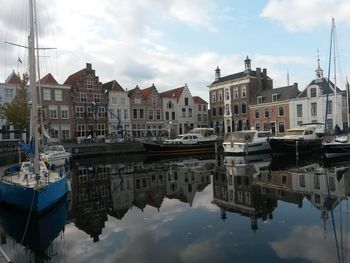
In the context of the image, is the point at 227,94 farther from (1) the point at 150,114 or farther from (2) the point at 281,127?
(1) the point at 150,114

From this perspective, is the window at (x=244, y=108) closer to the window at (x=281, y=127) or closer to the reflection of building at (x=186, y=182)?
the window at (x=281, y=127)

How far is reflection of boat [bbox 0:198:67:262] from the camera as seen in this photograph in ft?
35.5

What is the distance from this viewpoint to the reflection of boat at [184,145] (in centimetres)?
4362

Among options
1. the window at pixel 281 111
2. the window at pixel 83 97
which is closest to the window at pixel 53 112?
the window at pixel 83 97

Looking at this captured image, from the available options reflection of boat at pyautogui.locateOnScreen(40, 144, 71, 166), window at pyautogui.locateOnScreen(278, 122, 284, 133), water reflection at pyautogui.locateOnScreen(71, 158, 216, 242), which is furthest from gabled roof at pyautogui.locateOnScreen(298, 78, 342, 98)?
reflection of boat at pyautogui.locateOnScreen(40, 144, 71, 166)

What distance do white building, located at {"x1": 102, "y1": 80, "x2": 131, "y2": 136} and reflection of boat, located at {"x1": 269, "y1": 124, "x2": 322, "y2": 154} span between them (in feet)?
93.6

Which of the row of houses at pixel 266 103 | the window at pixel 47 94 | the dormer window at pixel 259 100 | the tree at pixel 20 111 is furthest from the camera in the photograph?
the dormer window at pixel 259 100

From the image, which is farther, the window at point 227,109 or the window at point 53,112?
the window at point 227,109

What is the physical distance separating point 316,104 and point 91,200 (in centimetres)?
4660

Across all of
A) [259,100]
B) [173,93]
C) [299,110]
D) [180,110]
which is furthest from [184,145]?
[173,93]

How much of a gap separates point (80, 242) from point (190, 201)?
7194 mm

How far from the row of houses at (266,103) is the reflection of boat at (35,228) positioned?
45.8 meters

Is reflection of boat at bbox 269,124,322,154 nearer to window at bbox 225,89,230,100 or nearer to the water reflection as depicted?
the water reflection

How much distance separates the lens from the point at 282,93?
5962cm
